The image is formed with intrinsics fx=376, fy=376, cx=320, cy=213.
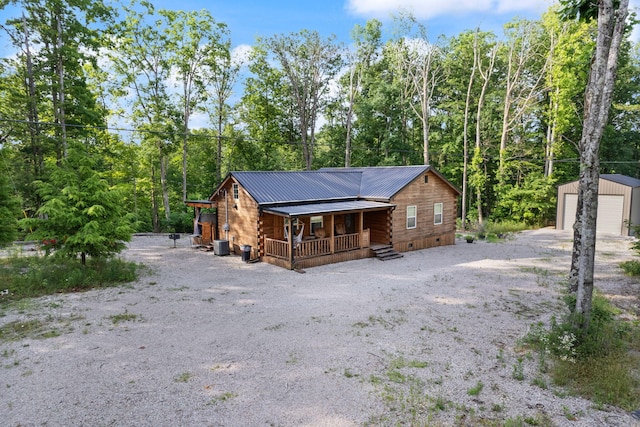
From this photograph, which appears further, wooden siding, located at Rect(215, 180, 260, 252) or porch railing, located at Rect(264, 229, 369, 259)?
wooden siding, located at Rect(215, 180, 260, 252)

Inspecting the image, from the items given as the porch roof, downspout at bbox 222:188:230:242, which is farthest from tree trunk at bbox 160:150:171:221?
the porch roof

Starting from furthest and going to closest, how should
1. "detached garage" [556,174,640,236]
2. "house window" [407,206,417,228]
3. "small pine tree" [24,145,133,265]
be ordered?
"detached garage" [556,174,640,236] < "house window" [407,206,417,228] < "small pine tree" [24,145,133,265]

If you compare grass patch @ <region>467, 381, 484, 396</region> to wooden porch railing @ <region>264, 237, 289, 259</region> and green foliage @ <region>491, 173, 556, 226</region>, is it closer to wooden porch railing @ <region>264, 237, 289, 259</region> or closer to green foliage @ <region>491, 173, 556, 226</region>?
wooden porch railing @ <region>264, 237, 289, 259</region>

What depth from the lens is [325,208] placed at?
17.0 m

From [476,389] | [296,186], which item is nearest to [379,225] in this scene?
[296,186]

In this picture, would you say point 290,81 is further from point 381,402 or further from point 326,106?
point 381,402

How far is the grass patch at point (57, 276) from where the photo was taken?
1201 centimetres

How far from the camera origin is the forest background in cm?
2200

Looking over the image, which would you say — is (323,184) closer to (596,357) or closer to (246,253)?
(246,253)

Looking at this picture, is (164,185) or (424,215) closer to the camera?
(424,215)

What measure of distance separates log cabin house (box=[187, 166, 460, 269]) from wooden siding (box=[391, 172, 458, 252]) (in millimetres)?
51

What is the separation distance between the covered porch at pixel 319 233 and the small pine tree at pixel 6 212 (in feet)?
29.4

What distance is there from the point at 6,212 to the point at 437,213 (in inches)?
764

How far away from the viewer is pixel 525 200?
30.1m
